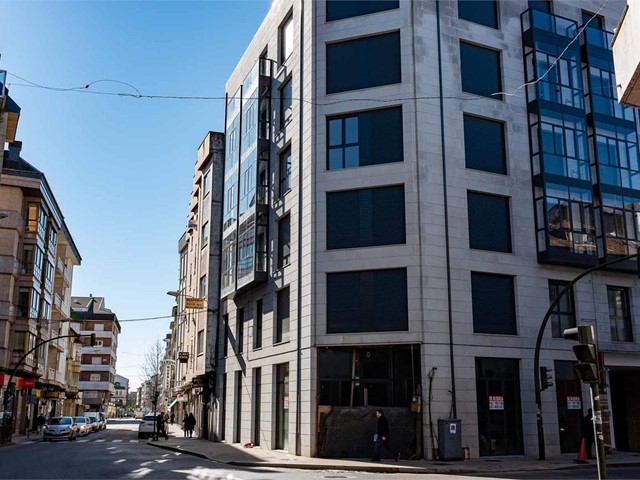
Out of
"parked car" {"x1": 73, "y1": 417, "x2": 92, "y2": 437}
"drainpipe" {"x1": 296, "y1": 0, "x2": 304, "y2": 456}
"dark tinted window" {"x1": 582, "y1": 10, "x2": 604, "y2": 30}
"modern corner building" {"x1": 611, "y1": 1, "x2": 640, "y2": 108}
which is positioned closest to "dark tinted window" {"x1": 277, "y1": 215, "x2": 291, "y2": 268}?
"drainpipe" {"x1": 296, "y1": 0, "x2": 304, "y2": 456}

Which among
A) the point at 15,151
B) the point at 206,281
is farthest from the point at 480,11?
the point at 15,151

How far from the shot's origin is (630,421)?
27781mm

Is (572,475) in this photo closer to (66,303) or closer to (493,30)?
(493,30)

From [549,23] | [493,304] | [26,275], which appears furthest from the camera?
[26,275]

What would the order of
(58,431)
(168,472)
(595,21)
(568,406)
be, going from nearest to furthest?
1. (168,472)
2. (568,406)
3. (595,21)
4. (58,431)

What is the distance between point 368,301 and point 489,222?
19.6 feet

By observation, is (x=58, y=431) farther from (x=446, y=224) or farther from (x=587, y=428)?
(x=587, y=428)

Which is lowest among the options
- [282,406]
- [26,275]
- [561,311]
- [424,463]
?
[424,463]

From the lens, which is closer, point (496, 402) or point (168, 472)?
point (168, 472)

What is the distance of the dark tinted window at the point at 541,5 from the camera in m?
29.5

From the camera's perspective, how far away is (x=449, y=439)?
73.0 feet

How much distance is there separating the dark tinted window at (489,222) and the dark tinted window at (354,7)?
845 centimetres

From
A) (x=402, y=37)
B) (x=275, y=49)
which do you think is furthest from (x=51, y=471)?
(x=275, y=49)

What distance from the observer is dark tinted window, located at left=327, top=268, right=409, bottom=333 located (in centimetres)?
2427
